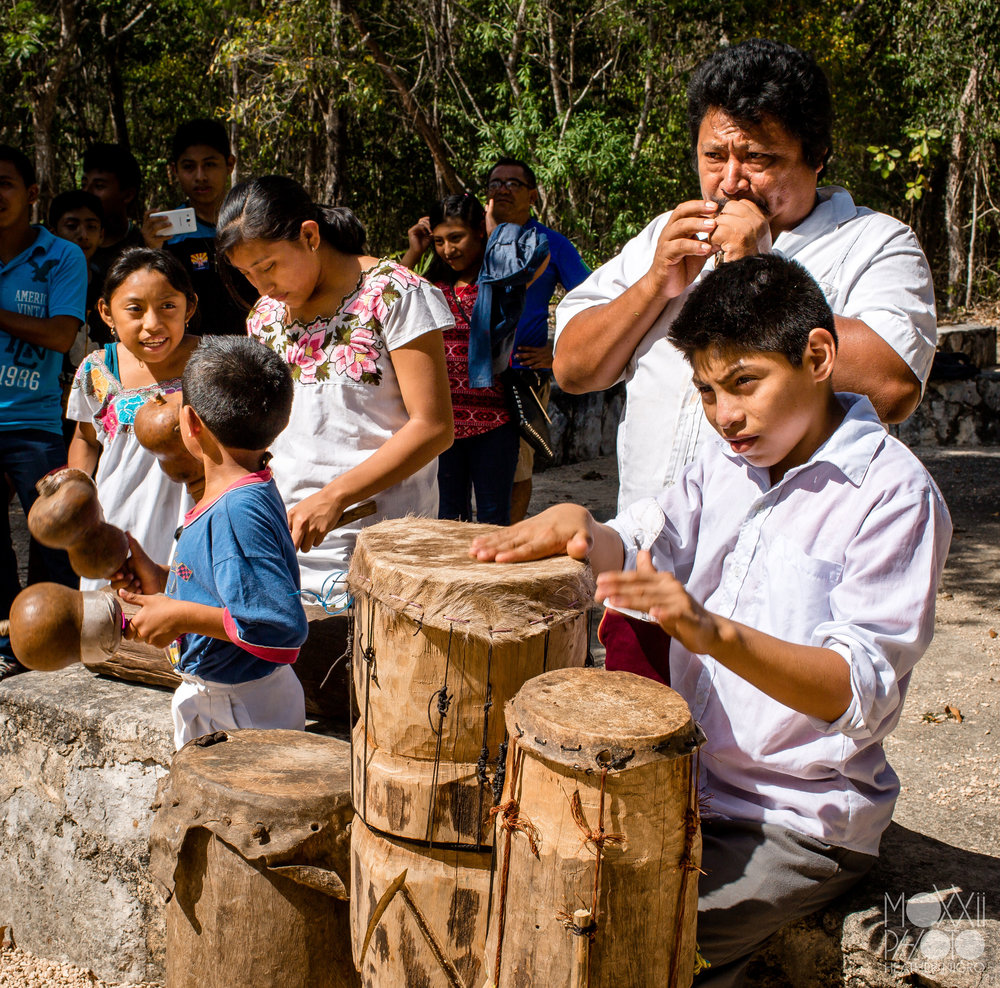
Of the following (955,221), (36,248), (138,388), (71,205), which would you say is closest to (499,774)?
(138,388)

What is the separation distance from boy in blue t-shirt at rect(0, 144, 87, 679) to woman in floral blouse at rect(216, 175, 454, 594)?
1661 mm

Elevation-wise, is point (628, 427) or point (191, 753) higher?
point (628, 427)

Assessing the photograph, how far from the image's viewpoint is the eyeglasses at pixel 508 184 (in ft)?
17.1

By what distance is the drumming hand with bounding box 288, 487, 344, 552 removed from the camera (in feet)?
8.59

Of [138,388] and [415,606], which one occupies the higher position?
[138,388]

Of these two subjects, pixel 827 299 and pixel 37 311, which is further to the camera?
pixel 37 311

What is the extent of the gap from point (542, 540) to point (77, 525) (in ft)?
3.90

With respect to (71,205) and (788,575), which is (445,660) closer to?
(788,575)

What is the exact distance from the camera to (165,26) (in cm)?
1677

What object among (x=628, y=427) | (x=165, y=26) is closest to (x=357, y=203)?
(x=165, y=26)

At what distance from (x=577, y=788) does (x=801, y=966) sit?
0.85m

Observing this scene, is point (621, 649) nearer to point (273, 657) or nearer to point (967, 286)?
point (273, 657)

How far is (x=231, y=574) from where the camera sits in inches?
86.0

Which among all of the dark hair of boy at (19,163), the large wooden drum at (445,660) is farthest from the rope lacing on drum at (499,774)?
the dark hair of boy at (19,163)
